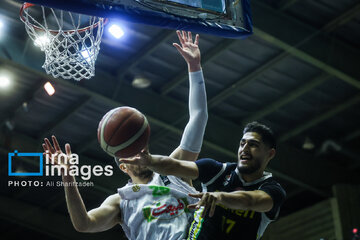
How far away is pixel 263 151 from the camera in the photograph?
455cm

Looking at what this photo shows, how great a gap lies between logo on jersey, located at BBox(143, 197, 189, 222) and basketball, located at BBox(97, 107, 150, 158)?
0.82m

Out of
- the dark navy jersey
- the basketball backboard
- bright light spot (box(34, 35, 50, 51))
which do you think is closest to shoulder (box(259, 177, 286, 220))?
the dark navy jersey

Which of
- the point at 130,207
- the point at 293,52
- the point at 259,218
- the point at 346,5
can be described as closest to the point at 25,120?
the point at 293,52

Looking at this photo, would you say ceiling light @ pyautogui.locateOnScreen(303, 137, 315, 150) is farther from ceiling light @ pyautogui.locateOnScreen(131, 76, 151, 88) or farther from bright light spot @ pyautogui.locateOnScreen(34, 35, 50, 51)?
bright light spot @ pyautogui.locateOnScreen(34, 35, 50, 51)

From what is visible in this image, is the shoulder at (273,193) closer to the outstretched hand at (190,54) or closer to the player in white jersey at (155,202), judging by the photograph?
the player in white jersey at (155,202)

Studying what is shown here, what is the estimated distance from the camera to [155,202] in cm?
486

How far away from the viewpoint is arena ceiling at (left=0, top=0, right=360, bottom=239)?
9922 mm

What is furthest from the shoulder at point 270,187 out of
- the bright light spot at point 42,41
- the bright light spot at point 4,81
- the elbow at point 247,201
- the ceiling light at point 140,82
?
the bright light spot at point 4,81

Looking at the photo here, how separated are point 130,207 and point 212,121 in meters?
6.90

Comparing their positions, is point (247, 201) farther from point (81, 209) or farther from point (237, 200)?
point (81, 209)

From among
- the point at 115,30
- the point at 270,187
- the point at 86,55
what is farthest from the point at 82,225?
the point at 115,30

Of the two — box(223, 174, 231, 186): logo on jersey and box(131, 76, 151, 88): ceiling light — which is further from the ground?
box(131, 76, 151, 88): ceiling light

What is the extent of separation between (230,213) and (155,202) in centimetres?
77

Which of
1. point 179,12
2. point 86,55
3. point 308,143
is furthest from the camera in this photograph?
point 308,143
